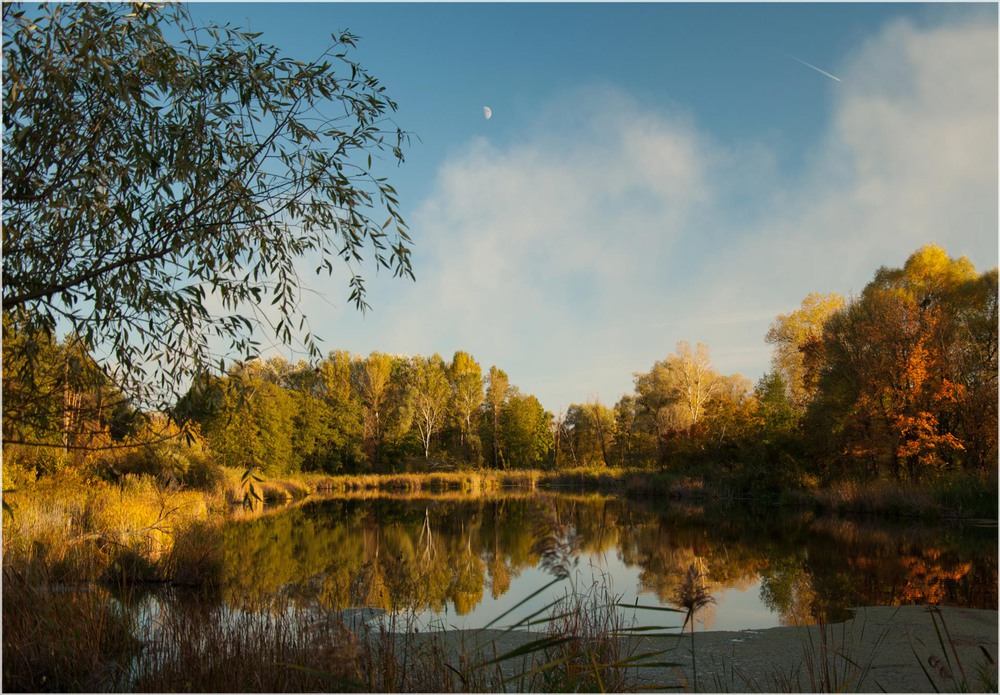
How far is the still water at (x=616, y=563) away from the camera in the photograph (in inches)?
281

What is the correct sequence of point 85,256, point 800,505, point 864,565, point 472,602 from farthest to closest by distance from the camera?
point 800,505, point 864,565, point 472,602, point 85,256

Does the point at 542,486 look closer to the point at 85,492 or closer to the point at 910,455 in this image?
the point at 910,455

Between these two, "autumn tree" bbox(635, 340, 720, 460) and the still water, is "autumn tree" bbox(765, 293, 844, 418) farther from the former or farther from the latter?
the still water

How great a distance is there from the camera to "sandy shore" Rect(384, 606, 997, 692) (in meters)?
5.09

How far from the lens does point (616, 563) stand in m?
12.5

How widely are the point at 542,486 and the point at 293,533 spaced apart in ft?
77.4

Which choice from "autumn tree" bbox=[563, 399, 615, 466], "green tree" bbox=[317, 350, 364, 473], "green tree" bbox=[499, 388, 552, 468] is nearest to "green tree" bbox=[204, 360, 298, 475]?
"green tree" bbox=[317, 350, 364, 473]

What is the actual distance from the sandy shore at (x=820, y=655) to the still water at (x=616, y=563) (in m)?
0.59

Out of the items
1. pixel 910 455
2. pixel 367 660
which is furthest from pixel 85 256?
pixel 910 455

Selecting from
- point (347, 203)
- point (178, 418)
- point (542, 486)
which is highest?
point (347, 203)

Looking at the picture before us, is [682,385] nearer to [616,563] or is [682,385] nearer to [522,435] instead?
[522,435]

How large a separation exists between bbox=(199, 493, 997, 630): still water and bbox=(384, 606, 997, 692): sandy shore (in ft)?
1.93

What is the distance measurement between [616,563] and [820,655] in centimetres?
688

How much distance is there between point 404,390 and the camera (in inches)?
2112
